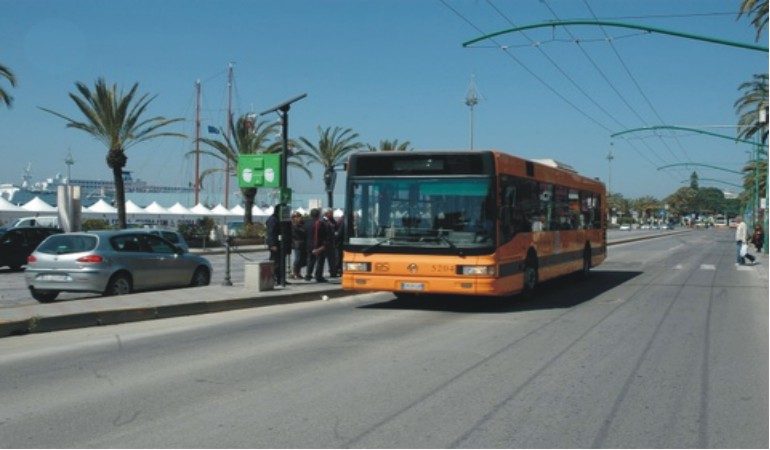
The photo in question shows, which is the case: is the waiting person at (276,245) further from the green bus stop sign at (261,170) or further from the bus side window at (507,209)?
the bus side window at (507,209)

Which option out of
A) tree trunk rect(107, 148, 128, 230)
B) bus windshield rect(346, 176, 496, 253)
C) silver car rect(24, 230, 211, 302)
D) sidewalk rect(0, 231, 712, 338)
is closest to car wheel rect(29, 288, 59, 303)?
silver car rect(24, 230, 211, 302)

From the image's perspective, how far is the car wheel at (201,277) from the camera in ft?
55.7

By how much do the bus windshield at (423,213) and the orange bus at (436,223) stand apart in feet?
0.05

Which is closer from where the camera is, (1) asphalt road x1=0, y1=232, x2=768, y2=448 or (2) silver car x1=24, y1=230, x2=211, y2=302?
(1) asphalt road x1=0, y1=232, x2=768, y2=448

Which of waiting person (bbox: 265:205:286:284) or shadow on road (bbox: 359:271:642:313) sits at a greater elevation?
waiting person (bbox: 265:205:286:284)

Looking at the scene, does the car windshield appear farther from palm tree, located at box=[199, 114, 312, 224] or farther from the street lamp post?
palm tree, located at box=[199, 114, 312, 224]

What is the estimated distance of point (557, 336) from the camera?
34.6ft

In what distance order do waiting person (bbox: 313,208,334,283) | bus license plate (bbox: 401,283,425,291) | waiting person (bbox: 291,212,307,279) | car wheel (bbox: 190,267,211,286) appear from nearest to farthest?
1. bus license plate (bbox: 401,283,425,291)
2. car wheel (bbox: 190,267,211,286)
3. waiting person (bbox: 313,208,334,283)
4. waiting person (bbox: 291,212,307,279)

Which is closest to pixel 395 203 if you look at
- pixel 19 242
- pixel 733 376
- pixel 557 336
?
pixel 557 336

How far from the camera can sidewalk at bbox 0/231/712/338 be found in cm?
1081

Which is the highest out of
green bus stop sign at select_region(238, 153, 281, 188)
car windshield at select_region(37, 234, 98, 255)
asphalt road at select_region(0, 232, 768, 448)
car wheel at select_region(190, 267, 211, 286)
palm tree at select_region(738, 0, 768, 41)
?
palm tree at select_region(738, 0, 768, 41)

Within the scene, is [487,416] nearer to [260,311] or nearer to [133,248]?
[260,311]

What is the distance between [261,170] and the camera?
666 inches

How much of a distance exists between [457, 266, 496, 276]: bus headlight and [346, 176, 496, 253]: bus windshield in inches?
13.2
